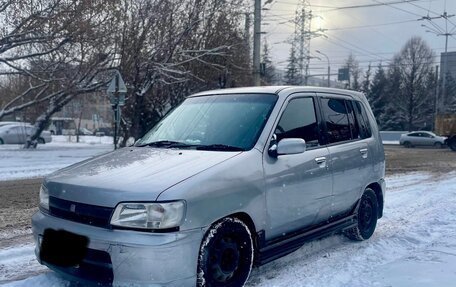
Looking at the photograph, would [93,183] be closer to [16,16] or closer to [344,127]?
[344,127]

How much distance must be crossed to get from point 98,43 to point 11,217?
12.2 metres

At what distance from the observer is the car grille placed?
11.3 feet

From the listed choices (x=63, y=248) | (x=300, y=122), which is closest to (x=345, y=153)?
(x=300, y=122)

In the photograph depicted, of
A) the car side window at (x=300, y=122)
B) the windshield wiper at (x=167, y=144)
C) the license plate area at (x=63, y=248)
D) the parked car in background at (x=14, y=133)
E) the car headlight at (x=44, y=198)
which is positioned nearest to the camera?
the license plate area at (x=63, y=248)

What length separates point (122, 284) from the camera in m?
3.38

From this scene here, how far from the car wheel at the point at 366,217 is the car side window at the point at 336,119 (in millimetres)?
963

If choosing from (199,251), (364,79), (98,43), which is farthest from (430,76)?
(199,251)

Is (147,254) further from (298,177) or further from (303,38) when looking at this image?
(303,38)

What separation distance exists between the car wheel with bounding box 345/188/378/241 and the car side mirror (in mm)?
2041

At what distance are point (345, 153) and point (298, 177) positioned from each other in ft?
3.59

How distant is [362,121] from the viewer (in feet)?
19.9

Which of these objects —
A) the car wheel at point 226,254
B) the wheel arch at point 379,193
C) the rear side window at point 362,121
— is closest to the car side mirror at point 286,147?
the car wheel at point 226,254

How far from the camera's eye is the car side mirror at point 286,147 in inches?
167

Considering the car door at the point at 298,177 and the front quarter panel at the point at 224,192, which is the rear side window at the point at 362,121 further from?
the front quarter panel at the point at 224,192
